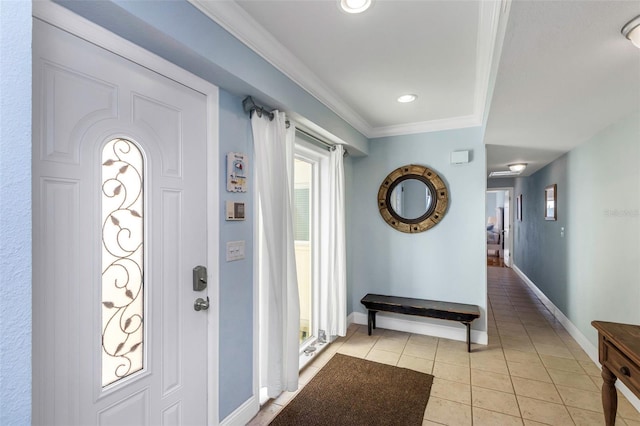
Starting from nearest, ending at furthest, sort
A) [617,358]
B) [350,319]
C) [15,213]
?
[15,213] → [617,358] → [350,319]

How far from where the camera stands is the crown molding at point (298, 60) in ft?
4.89

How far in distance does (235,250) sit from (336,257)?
160 centimetres

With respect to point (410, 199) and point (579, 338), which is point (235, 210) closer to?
point (410, 199)

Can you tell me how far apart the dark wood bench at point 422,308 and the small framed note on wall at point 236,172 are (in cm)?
218

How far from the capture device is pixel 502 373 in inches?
104

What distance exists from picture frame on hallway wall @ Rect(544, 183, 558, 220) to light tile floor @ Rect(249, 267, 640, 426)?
1396mm

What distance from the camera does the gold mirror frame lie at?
11.3 ft

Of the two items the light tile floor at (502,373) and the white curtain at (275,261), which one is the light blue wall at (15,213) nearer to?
the white curtain at (275,261)

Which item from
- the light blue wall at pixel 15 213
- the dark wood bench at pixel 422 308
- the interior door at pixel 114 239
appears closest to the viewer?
the light blue wall at pixel 15 213

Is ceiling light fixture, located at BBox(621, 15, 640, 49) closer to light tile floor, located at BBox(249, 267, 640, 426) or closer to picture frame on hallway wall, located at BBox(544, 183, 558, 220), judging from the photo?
light tile floor, located at BBox(249, 267, 640, 426)

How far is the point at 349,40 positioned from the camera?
1874mm

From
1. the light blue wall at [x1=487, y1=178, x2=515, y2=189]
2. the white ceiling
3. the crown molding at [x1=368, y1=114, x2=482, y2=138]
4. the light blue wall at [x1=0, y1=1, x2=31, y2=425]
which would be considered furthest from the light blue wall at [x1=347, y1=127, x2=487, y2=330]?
Answer: the light blue wall at [x1=487, y1=178, x2=515, y2=189]

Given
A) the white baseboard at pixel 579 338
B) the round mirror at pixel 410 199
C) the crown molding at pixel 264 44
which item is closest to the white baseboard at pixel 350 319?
the round mirror at pixel 410 199

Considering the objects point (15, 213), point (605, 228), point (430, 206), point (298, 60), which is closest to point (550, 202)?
point (605, 228)
